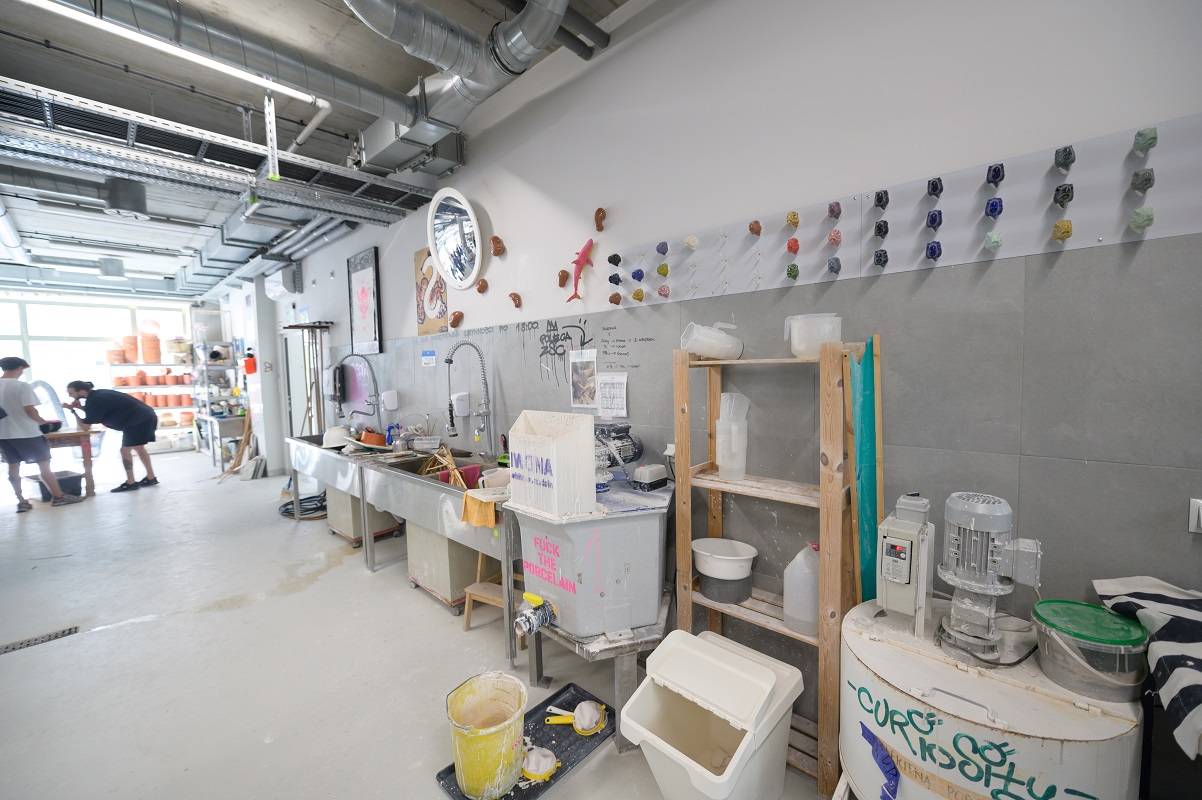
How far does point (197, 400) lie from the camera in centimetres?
881

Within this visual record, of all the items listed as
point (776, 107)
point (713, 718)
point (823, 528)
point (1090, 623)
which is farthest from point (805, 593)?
point (776, 107)

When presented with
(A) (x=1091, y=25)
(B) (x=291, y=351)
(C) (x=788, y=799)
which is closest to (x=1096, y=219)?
(A) (x=1091, y=25)

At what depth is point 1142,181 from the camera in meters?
1.15

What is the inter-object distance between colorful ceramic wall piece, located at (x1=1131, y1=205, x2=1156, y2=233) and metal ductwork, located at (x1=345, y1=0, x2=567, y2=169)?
1.95 metres

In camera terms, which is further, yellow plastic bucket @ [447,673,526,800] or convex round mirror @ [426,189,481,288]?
convex round mirror @ [426,189,481,288]

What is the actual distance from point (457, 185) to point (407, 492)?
2.16 metres

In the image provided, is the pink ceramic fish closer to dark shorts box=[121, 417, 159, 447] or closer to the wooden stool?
the wooden stool

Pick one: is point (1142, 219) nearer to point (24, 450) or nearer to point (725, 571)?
point (725, 571)

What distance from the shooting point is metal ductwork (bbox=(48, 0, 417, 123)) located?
180cm

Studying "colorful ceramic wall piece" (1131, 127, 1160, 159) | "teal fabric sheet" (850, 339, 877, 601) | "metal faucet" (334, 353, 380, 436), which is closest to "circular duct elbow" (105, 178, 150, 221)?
"metal faucet" (334, 353, 380, 436)

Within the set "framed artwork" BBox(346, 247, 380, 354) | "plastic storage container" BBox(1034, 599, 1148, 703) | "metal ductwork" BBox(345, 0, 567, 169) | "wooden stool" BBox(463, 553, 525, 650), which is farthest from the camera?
"framed artwork" BBox(346, 247, 380, 354)

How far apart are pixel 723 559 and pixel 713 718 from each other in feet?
1.79

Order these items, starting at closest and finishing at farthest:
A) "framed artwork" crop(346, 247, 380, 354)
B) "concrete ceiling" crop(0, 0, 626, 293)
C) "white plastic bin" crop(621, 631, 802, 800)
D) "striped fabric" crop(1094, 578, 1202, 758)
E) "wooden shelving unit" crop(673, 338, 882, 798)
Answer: "striped fabric" crop(1094, 578, 1202, 758) < "white plastic bin" crop(621, 631, 802, 800) < "wooden shelving unit" crop(673, 338, 882, 798) < "concrete ceiling" crop(0, 0, 626, 293) < "framed artwork" crop(346, 247, 380, 354)

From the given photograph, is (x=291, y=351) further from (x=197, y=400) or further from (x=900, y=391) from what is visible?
(x=900, y=391)
